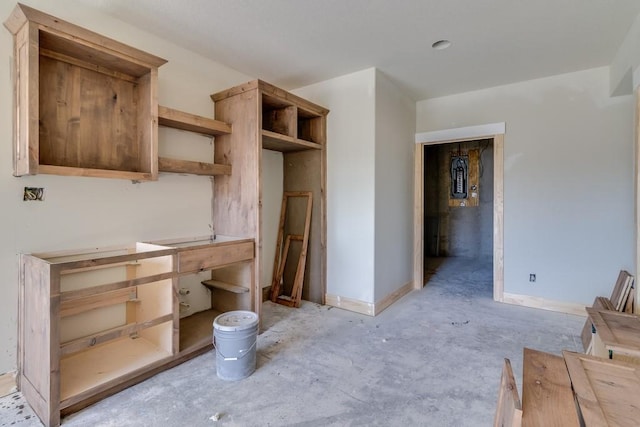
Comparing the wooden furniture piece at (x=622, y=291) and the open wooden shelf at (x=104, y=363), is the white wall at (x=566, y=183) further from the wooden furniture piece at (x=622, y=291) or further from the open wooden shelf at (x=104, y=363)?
the open wooden shelf at (x=104, y=363)

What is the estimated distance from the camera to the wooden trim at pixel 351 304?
357 cm

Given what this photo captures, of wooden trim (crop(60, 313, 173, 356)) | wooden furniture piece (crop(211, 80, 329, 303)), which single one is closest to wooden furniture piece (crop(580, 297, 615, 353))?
wooden furniture piece (crop(211, 80, 329, 303))

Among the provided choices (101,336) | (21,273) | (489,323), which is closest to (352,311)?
(489,323)

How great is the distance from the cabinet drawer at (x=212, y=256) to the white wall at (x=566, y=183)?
10.5 feet

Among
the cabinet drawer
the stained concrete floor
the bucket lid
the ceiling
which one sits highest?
the ceiling

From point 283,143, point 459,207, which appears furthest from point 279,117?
point 459,207

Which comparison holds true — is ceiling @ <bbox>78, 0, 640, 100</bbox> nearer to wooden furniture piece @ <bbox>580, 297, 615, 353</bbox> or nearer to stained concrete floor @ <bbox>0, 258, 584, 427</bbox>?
wooden furniture piece @ <bbox>580, 297, 615, 353</bbox>

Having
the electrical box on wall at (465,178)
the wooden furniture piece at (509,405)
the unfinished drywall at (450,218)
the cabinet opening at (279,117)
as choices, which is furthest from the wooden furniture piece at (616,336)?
the unfinished drywall at (450,218)

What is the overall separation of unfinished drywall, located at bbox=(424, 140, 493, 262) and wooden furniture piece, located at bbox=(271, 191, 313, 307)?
14.1 feet

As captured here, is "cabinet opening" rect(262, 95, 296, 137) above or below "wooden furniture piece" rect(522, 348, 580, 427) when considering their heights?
above

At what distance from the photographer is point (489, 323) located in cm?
333

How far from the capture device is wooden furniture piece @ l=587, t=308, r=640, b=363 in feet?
5.53

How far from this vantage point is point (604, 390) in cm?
94

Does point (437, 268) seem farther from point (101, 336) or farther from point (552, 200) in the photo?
point (101, 336)
